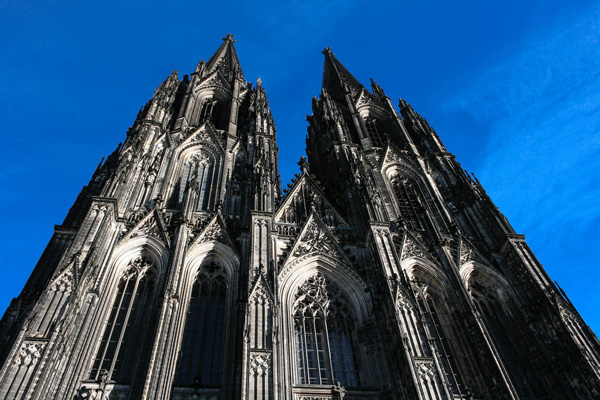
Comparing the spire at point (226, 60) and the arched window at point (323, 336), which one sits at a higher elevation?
the spire at point (226, 60)

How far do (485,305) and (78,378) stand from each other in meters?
15.1

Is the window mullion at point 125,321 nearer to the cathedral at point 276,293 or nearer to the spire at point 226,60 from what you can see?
the cathedral at point 276,293

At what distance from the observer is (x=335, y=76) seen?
130 feet

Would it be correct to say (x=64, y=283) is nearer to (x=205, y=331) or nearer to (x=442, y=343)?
(x=205, y=331)

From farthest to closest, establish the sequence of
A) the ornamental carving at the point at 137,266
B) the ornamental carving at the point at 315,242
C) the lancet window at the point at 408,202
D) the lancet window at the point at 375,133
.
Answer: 1. the lancet window at the point at 375,133
2. the lancet window at the point at 408,202
3. the ornamental carving at the point at 315,242
4. the ornamental carving at the point at 137,266

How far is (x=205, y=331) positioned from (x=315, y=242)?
5.93m

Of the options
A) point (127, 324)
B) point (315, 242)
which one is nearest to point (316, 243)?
point (315, 242)

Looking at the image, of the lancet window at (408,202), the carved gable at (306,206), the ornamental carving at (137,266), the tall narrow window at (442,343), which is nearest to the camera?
the tall narrow window at (442,343)

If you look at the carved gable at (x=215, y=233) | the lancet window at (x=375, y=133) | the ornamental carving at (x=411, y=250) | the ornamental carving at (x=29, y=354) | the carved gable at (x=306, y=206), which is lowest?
the ornamental carving at (x=29, y=354)

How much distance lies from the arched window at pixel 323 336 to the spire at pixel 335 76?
2215 cm

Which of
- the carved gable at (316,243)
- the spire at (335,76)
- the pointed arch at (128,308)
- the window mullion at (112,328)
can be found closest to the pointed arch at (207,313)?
the pointed arch at (128,308)

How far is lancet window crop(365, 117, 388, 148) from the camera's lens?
29745mm

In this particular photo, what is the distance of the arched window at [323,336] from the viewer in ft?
48.8

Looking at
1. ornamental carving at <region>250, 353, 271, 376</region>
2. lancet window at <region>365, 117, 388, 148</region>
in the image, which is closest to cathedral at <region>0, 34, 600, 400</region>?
ornamental carving at <region>250, 353, 271, 376</region>
